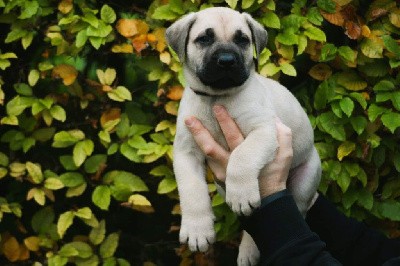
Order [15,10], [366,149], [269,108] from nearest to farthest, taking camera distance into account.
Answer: [269,108] → [366,149] → [15,10]

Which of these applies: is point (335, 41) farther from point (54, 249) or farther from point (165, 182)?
point (54, 249)

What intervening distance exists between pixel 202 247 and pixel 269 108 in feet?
2.42

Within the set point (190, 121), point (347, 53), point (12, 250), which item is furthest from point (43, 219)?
point (347, 53)

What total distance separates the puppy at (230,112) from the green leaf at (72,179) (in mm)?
1211

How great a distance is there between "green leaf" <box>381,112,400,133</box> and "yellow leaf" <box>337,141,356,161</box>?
0.91 ft

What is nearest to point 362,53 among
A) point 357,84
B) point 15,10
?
point 357,84

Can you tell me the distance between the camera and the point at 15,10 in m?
4.16

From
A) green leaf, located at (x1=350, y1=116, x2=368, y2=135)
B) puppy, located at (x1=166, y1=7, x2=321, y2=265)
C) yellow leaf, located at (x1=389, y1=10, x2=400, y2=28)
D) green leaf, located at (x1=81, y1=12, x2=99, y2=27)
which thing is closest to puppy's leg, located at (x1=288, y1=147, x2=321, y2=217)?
puppy, located at (x1=166, y1=7, x2=321, y2=265)

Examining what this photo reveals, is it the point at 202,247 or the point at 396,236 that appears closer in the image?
the point at 202,247

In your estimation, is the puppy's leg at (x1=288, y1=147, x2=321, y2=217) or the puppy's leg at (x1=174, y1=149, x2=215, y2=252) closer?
the puppy's leg at (x1=174, y1=149, x2=215, y2=252)

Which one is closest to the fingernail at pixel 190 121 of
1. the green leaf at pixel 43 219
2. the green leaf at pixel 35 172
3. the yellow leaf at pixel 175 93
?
the yellow leaf at pixel 175 93

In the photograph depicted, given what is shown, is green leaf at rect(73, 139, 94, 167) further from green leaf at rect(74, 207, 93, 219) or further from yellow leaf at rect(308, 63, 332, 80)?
yellow leaf at rect(308, 63, 332, 80)

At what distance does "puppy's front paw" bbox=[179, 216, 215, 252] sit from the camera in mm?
2855

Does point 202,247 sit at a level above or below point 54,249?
above
